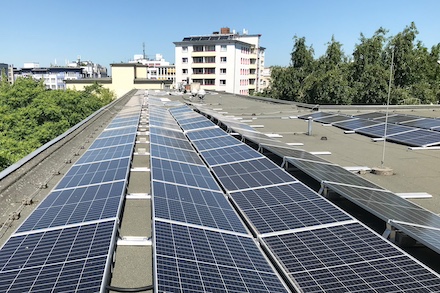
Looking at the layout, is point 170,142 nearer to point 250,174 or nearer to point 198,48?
point 250,174

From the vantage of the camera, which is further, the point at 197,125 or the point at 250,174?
the point at 197,125

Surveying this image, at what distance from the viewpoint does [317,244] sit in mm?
6133

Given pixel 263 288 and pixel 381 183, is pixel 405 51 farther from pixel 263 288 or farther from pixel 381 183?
pixel 263 288

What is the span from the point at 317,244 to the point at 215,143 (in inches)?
359

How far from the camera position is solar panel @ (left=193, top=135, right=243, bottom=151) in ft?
46.9

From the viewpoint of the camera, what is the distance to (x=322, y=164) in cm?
1141

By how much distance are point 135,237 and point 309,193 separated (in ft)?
13.4

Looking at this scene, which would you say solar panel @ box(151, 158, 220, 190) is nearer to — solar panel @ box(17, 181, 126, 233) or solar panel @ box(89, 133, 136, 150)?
solar panel @ box(17, 181, 126, 233)

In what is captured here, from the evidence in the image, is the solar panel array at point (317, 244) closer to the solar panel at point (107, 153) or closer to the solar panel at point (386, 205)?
the solar panel at point (386, 205)

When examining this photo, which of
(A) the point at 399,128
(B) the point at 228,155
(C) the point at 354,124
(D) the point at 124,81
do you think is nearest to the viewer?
(B) the point at 228,155

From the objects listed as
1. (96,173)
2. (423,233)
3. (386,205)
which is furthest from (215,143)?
(423,233)

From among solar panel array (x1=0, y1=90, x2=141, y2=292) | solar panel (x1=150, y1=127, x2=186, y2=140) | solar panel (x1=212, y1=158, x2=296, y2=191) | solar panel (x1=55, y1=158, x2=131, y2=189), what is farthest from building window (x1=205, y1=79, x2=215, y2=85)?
solar panel array (x1=0, y1=90, x2=141, y2=292)

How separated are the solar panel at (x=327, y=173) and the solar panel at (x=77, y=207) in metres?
5.07

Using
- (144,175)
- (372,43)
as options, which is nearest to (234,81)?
(372,43)
